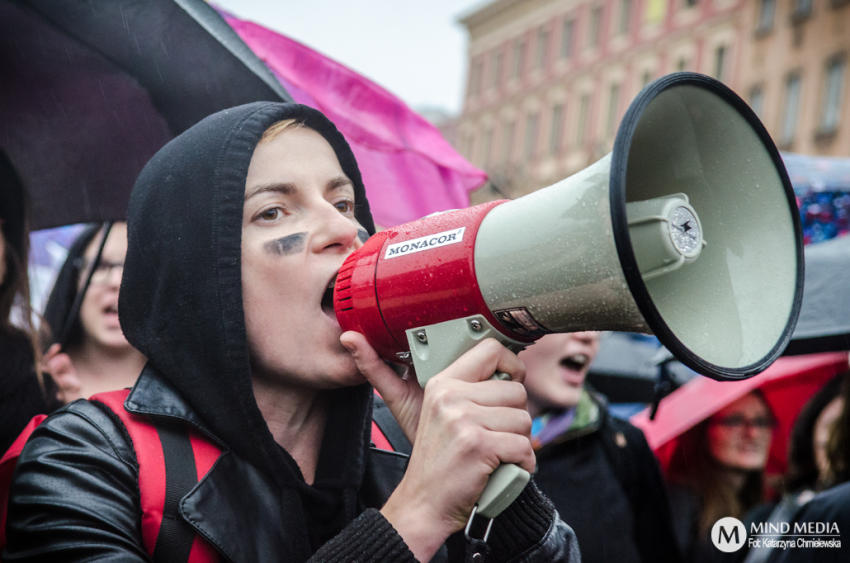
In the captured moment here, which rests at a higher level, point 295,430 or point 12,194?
point 12,194

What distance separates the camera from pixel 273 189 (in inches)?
69.1

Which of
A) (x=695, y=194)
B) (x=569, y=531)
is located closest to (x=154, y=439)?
(x=569, y=531)

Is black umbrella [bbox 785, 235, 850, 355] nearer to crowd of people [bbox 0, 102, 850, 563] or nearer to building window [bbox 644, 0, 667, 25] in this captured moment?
crowd of people [bbox 0, 102, 850, 563]

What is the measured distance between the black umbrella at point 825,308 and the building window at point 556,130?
26.4m

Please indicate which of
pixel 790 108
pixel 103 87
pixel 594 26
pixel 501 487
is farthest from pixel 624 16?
pixel 501 487

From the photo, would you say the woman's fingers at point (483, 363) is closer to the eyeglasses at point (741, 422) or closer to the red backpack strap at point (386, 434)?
the red backpack strap at point (386, 434)

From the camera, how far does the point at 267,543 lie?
5.28 feet

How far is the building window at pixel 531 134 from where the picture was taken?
29.8 metres

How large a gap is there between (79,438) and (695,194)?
1182mm

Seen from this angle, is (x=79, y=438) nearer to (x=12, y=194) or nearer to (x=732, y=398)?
(x=12, y=194)

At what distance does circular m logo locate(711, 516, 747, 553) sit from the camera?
8.90 feet

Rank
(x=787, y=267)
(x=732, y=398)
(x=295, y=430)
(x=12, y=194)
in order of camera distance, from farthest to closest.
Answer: (x=732, y=398) < (x=12, y=194) < (x=295, y=430) < (x=787, y=267)

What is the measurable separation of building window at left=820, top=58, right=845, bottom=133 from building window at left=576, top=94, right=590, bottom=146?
8.25m

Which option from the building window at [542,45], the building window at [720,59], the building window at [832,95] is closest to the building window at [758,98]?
the building window at [720,59]
